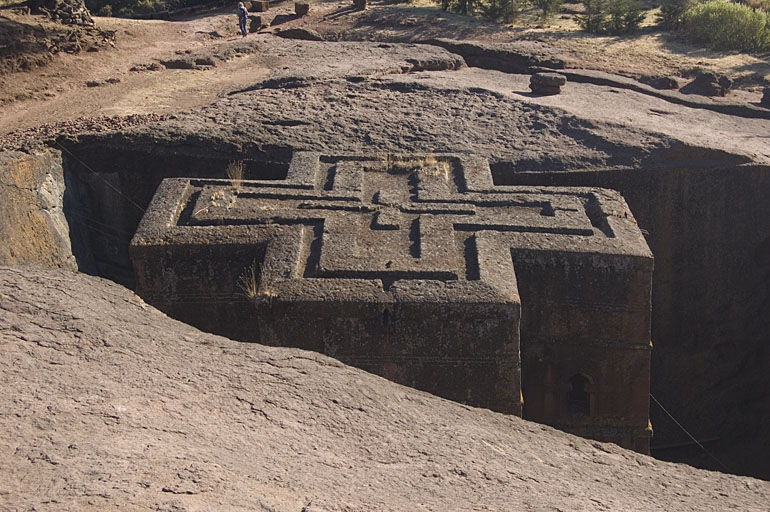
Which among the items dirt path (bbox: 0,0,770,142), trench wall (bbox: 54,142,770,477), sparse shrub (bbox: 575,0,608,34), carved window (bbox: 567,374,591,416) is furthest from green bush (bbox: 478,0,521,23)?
carved window (bbox: 567,374,591,416)

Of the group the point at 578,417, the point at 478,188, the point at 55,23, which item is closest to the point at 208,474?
the point at 578,417

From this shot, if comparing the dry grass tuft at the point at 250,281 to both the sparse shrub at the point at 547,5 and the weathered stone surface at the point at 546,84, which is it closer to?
the weathered stone surface at the point at 546,84

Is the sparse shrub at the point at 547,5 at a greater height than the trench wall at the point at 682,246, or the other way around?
the sparse shrub at the point at 547,5

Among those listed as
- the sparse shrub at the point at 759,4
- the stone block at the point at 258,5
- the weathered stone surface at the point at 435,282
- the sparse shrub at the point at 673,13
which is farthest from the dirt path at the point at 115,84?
the sparse shrub at the point at 759,4

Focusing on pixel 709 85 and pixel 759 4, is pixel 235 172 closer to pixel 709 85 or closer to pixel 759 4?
pixel 709 85

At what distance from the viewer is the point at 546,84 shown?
10156 mm

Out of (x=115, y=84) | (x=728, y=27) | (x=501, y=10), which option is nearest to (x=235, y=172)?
(x=115, y=84)

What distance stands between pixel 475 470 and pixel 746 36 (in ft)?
46.7

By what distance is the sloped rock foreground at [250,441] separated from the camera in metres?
2.89

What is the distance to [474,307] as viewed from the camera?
514 cm

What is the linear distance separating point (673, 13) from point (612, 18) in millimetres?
1330

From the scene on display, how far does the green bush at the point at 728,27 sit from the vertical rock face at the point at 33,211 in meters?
11.9

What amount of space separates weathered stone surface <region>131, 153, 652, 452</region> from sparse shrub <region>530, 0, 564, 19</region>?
1131cm

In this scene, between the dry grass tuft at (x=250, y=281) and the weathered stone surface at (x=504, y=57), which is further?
the weathered stone surface at (x=504, y=57)
